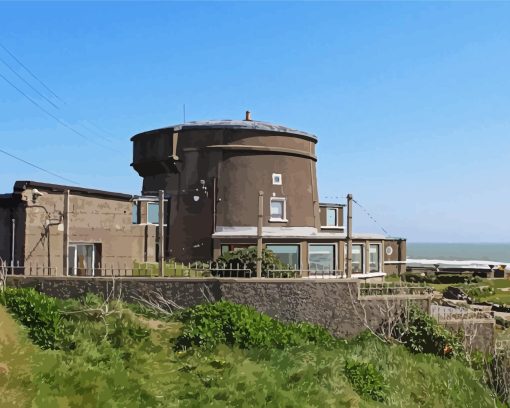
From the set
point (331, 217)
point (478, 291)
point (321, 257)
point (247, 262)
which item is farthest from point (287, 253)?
point (478, 291)

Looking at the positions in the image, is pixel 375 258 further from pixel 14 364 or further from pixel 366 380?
pixel 14 364

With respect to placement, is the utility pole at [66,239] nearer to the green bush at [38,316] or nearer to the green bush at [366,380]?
the green bush at [38,316]

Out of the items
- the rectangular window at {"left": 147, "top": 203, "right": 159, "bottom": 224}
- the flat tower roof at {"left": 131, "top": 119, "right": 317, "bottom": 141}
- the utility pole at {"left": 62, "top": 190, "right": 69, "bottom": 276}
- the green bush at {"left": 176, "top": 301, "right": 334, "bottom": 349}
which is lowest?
the green bush at {"left": 176, "top": 301, "right": 334, "bottom": 349}

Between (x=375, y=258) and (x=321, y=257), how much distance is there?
9.48 metres

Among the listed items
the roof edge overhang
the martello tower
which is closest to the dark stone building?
the martello tower

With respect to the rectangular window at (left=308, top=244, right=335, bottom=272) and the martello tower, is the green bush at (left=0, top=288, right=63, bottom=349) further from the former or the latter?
the martello tower

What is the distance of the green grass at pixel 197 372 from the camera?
1401 cm

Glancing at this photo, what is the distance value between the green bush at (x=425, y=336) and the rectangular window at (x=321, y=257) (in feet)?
34.7

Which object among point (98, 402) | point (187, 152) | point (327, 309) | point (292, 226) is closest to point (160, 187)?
point (187, 152)

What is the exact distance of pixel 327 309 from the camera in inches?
904

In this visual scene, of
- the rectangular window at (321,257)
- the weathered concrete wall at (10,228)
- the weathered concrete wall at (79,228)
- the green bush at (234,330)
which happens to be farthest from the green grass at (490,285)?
the weathered concrete wall at (10,228)

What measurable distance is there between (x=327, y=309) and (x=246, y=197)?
16.4m

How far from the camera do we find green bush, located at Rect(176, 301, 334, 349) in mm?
18875

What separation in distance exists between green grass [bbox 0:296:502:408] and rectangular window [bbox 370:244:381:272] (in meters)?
19.5
